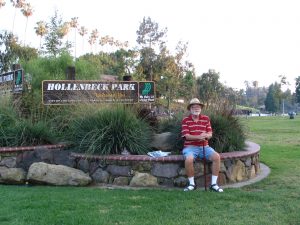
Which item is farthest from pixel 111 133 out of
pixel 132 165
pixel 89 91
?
pixel 89 91

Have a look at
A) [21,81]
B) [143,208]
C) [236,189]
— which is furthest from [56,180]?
[21,81]

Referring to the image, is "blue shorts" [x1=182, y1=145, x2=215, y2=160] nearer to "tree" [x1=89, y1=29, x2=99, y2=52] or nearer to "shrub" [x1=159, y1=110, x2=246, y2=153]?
"shrub" [x1=159, y1=110, x2=246, y2=153]

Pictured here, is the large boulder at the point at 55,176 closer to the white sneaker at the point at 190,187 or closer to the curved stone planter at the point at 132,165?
the curved stone planter at the point at 132,165

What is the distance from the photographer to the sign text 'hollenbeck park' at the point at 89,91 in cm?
842

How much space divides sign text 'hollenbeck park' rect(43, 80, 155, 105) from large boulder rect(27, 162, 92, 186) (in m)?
2.15

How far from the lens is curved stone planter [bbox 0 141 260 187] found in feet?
20.2

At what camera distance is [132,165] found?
6.29 m

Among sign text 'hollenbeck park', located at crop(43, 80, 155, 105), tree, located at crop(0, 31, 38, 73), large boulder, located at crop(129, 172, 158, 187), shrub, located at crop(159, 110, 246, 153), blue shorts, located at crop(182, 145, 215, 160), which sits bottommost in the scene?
large boulder, located at crop(129, 172, 158, 187)

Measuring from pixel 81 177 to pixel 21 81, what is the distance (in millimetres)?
4320

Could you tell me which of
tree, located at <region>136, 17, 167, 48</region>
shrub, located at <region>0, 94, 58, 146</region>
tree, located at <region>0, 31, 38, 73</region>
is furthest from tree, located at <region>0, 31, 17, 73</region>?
shrub, located at <region>0, 94, 58, 146</region>

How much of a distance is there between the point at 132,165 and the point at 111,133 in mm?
757

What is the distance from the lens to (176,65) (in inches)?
1298

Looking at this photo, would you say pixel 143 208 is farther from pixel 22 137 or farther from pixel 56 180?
pixel 22 137

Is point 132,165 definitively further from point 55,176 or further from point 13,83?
point 13,83
